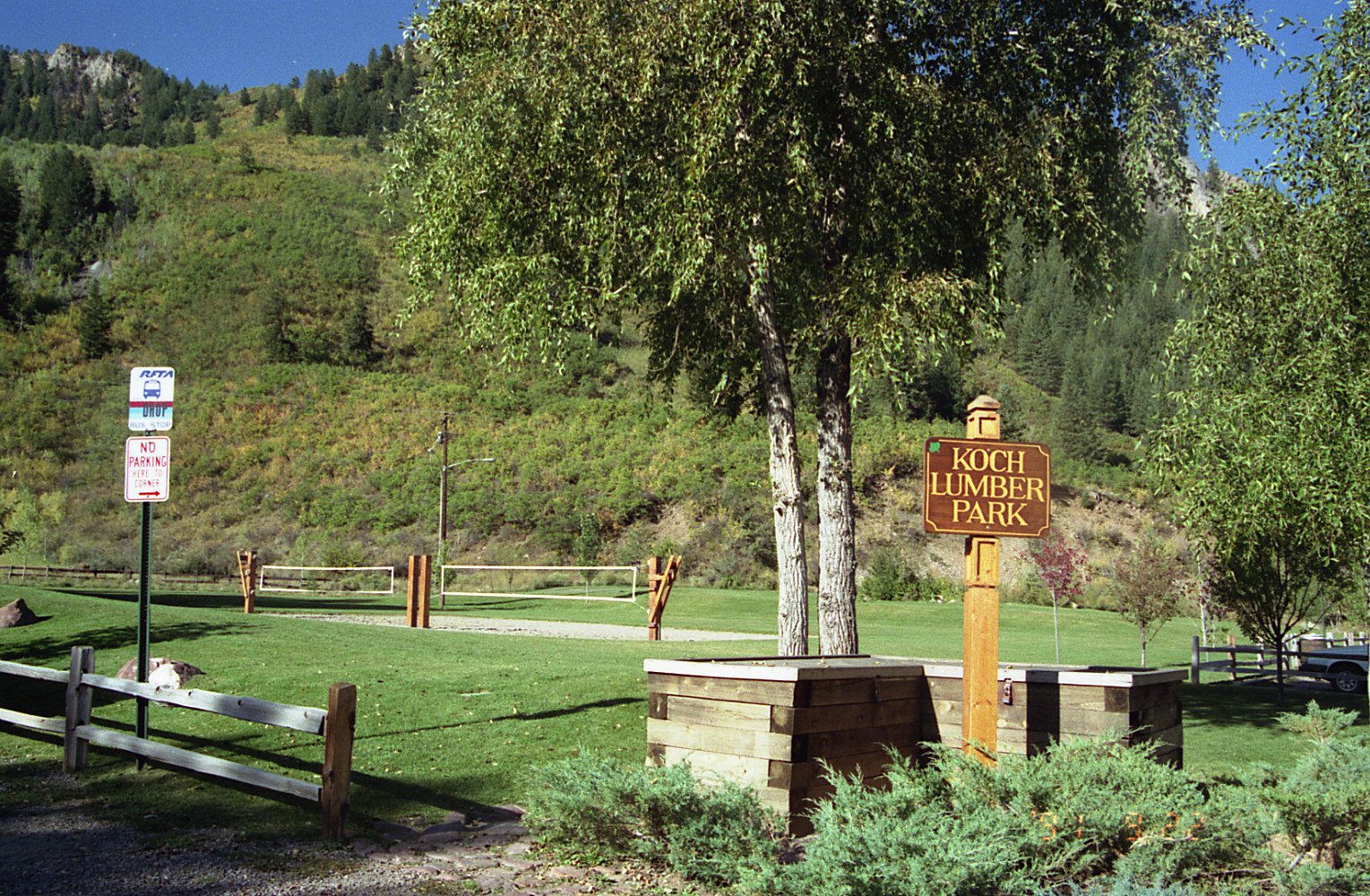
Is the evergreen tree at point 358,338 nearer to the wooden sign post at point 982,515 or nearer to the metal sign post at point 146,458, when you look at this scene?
the metal sign post at point 146,458

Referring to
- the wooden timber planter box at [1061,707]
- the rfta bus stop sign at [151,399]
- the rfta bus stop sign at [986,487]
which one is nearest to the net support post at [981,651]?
the rfta bus stop sign at [986,487]

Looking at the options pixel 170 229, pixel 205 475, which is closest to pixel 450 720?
pixel 205 475

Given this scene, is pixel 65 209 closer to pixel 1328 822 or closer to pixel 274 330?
pixel 274 330

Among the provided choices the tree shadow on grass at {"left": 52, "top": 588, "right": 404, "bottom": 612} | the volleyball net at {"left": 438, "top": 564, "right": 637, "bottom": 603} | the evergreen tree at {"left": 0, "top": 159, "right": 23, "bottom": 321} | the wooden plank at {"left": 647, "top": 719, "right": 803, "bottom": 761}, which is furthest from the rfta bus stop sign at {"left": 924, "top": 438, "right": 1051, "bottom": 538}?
the evergreen tree at {"left": 0, "top": 159, "right": 23, "bottom": 321}

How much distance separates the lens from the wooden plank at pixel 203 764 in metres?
6.36

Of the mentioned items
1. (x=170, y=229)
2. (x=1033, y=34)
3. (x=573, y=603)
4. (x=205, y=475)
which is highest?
(x=170, y=229)

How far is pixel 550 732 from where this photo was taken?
979 centimetres

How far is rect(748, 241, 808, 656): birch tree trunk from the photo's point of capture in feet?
34.5

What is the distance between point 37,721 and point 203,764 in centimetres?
255

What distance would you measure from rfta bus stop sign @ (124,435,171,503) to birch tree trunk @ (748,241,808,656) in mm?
5274

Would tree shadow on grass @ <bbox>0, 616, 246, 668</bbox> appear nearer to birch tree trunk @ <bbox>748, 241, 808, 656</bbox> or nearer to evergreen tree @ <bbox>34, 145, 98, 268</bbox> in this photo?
birch tree trunk @ <bbox>748, 241, 808, 656</bbox>

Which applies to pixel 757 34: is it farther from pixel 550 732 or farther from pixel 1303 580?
pixel 1303 580

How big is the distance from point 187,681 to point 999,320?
8909mm

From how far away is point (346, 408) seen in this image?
5888 centimetres
